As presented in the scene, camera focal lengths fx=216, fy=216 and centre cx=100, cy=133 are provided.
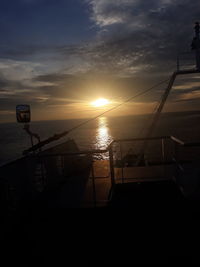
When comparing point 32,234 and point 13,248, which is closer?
point 13,248

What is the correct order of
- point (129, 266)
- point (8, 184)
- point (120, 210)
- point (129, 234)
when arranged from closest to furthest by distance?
1. point (129, 266)
2. point (129, 234)
3. point (8, 184)
4. point (120, 210)

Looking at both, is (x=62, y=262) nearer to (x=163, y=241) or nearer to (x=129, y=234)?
(x=129, y=234)

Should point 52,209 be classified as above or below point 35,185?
below

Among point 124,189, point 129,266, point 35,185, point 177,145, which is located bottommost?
point 129,266

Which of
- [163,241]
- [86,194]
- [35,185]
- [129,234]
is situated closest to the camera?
[163,241]

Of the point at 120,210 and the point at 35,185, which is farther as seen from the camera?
the point at 35,185

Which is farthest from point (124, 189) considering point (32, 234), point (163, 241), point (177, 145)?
point (32, 234)

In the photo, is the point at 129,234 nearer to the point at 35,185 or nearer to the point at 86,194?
the point at 86,194

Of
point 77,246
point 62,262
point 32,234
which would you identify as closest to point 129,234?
point 77,246

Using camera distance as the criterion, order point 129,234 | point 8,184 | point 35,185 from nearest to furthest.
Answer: point 129,234 < point 8,184 < point 35,185

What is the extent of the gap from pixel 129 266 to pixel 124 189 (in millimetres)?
2911

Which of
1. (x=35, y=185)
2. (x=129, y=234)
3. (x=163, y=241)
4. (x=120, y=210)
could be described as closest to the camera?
(x=163, y=241)

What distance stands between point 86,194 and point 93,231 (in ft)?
6.21

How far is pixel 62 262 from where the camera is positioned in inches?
143
